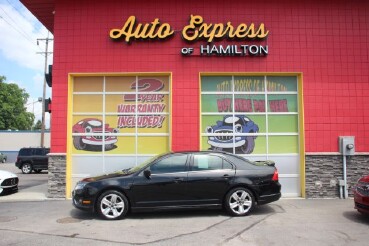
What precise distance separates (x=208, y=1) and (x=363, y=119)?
5.95 metres

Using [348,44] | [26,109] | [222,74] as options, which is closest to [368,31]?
[348,44]

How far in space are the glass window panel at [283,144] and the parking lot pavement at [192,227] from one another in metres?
2.18

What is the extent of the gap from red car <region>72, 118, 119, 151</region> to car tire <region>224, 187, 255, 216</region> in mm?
4613

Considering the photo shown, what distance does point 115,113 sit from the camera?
11.8 metres

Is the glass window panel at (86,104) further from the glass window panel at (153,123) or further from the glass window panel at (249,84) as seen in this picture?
the glass window panel at (249,84)

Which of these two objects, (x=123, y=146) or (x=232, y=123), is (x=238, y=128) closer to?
(x=232, y=123)

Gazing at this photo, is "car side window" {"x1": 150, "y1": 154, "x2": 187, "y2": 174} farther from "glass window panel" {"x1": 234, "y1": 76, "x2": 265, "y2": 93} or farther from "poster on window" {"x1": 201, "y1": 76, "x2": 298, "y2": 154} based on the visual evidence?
"glass window panel" {"x1": 234, "y1": 76, "x2": 265, "y2": 93}

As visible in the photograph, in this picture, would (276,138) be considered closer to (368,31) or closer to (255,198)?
(255,198)

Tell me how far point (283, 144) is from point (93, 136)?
5871 millimetres

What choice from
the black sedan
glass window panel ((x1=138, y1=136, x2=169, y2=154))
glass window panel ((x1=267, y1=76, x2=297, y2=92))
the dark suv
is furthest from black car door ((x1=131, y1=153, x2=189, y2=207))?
the dark suv

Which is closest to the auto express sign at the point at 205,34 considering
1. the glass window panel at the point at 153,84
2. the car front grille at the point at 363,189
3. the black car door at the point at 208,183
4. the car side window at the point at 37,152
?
the glass window panel at the point at 153,84

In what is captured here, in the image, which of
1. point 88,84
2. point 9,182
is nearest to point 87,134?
point 88,84

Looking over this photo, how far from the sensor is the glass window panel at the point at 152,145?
11.5 meters

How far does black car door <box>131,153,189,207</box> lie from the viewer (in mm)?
8266
